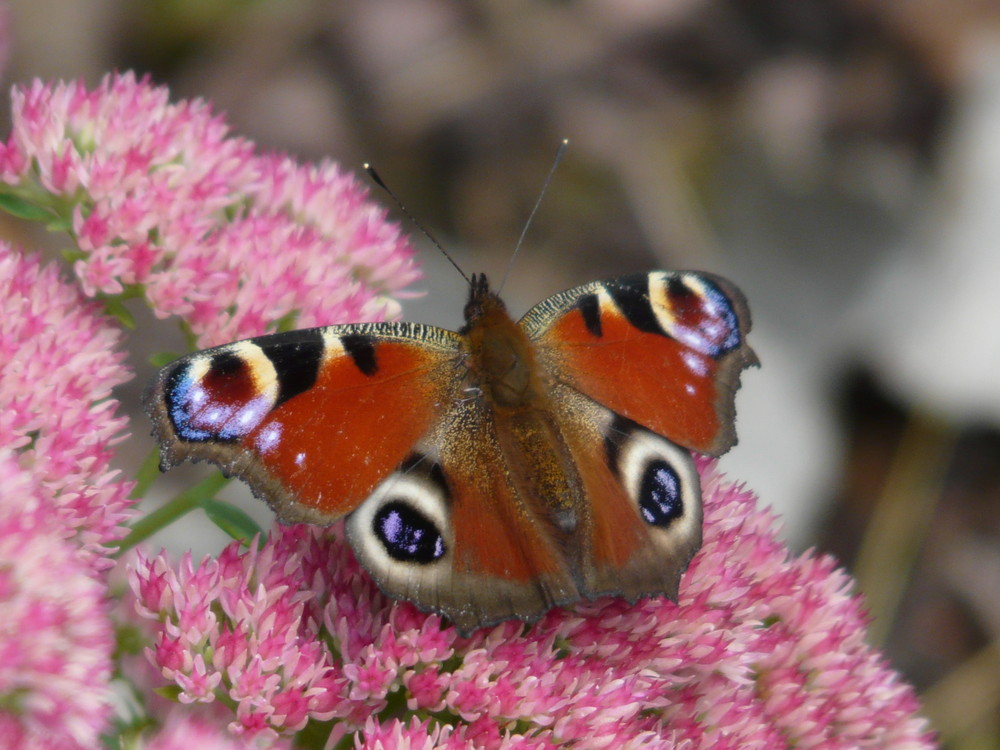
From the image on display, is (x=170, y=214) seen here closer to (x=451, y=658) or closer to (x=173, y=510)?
(x=173, y=510)

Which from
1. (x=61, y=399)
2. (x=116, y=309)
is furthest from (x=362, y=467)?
(x=116, y=309)

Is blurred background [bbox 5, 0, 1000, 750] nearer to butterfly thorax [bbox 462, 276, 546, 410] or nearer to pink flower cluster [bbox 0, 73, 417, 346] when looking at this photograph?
pink flower cluster [bbox 0, 73, 417, 346]

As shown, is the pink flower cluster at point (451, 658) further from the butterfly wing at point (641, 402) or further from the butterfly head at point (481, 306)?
the butterfly head at point (481, 306)

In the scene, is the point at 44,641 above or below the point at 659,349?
below

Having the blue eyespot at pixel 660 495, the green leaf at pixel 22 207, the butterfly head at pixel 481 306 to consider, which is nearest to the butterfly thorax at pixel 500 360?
the butterfly head at pixel 481 306

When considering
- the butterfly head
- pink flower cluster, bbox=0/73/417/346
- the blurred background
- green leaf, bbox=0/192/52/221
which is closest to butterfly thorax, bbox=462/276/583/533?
the butterfly head

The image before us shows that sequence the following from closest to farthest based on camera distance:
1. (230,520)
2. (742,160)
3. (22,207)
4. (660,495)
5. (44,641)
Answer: (44,641), (660,495), (230,520), (22,207), (742,160)

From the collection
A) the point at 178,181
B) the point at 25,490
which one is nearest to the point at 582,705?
the point at 25,490
